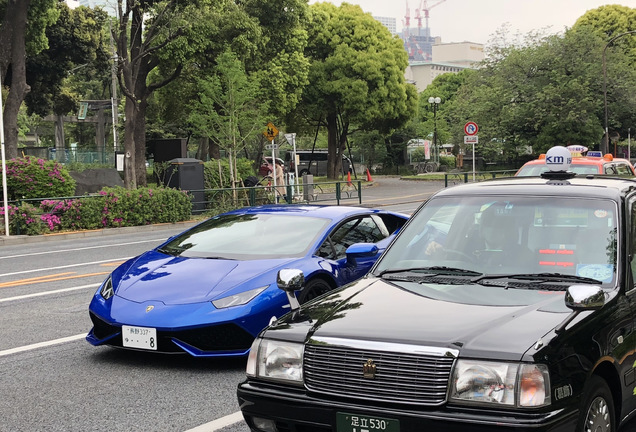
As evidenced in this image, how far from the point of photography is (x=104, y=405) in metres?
5.48

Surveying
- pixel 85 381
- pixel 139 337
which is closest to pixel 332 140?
pixel 139 337

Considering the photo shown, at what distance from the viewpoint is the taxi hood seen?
3426mm

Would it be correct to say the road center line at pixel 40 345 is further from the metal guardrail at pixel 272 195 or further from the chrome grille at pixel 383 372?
the metal guardrail at pixel 272 195

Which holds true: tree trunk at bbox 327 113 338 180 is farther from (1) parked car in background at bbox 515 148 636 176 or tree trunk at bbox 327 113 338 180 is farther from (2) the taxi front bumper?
(2) the taxi front bumper

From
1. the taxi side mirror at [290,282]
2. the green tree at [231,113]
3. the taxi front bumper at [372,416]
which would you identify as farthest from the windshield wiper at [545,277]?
the green tree at [231,113]

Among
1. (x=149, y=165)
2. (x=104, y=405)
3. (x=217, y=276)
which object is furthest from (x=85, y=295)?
(x=149, y=165)

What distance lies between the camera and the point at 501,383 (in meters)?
3.29

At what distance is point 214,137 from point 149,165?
22.1 metres

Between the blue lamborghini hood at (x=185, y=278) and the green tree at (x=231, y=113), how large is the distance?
23.7m

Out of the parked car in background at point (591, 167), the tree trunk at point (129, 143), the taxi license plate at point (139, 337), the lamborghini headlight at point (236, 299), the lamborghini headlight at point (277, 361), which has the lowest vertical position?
the taxi license plate at point (139, 337)

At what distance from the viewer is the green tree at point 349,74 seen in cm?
5231

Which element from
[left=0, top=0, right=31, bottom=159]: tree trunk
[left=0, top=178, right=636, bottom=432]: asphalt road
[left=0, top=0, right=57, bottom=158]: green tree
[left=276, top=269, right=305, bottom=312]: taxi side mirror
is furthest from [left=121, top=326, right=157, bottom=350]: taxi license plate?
[left=0, top=0, right=31, bottom=159]: tree trunk

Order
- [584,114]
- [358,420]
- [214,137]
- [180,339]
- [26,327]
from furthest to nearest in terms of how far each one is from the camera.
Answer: [584,114], [214,137], [26,327], [180,339], [358,420]

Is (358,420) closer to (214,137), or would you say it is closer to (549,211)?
(549,211)
